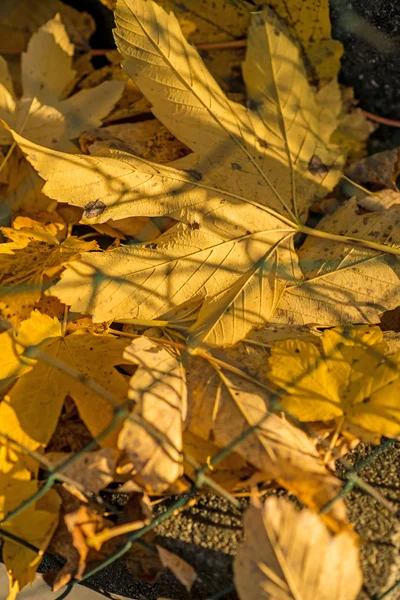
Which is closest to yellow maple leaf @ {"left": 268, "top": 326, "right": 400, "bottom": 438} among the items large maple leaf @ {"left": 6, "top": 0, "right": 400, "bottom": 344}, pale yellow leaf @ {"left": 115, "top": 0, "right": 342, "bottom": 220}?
large maple leaf @ {"left": 6, "top": 0, "right": 400, "bottom": 344}

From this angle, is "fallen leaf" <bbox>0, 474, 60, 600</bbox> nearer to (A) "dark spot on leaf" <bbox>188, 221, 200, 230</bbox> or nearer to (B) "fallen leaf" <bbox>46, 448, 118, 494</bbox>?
(B) "fallen leaf" <bbox>46, 448, 118, 494</bbox>

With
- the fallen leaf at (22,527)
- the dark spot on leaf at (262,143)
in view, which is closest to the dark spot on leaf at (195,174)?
the dark spot on leaf at (262,143)

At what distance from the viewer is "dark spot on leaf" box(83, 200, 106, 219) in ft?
3.18

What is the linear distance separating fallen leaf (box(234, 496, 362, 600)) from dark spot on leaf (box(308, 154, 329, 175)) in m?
0.65

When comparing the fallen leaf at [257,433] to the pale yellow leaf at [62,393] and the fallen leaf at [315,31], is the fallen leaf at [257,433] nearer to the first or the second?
the pale yellow leaf at [62,393]

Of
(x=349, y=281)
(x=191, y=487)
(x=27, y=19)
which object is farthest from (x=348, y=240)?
(x=27, y=19)

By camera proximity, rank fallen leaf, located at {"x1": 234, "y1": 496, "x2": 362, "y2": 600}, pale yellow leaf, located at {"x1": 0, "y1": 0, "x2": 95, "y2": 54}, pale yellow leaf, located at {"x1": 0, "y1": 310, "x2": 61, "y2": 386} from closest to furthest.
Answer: fallen leaf, located at {"x1": 234, "y1": 496, "x2": 362, "y2": 600} → pale yellow leaf, located at {"x1": 0, "y1": 310, "x2": 61, "y2": 386} → pale yellow leaf, located at {"x1": 0, "y1": 0, "x2": 95, "y2": 54}

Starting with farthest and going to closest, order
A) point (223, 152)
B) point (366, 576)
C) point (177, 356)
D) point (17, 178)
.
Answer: point (17, 178) → point (223, 152) → point (177, 356) → point (366, 576)

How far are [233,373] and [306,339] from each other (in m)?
0.12

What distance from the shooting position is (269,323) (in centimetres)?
99

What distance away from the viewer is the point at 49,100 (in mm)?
1267

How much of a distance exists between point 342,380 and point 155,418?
0.84 ft

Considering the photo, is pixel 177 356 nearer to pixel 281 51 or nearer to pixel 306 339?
pixel 306 339

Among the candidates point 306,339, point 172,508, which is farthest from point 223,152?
point 172,508
